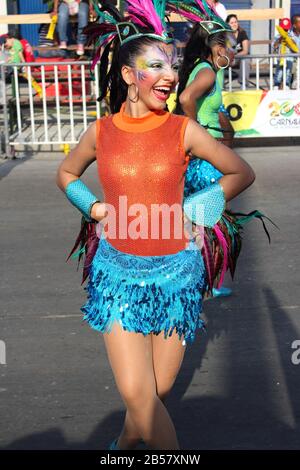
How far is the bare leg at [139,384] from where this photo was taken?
10.7ft

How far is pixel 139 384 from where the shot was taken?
10.7 feet

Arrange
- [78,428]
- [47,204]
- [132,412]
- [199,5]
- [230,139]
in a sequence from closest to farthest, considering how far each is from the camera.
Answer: [132,412], [78,428], [199,5], [230,139], [47,204]

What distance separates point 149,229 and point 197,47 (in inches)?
101

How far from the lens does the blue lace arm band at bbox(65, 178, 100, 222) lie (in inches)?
139

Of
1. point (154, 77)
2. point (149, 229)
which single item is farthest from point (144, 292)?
point (154, 77)

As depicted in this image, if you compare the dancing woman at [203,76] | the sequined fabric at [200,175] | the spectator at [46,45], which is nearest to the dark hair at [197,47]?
the dancing woman at [203,76]

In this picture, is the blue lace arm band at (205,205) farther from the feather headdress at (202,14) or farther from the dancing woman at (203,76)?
the dancing woman at (203,76)

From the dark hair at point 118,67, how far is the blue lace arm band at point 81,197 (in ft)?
1.36

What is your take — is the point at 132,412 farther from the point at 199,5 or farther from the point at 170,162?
the point at 199,5

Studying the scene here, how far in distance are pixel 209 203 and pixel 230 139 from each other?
8.85ft

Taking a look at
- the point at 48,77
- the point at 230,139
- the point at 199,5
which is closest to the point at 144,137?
the point at 199,5

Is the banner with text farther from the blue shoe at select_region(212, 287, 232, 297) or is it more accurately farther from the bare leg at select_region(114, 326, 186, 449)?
the bare leg at select_region(114, 326, 186, 449)

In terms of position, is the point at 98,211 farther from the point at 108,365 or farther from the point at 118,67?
the point at 108,365

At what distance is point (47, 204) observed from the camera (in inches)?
354
